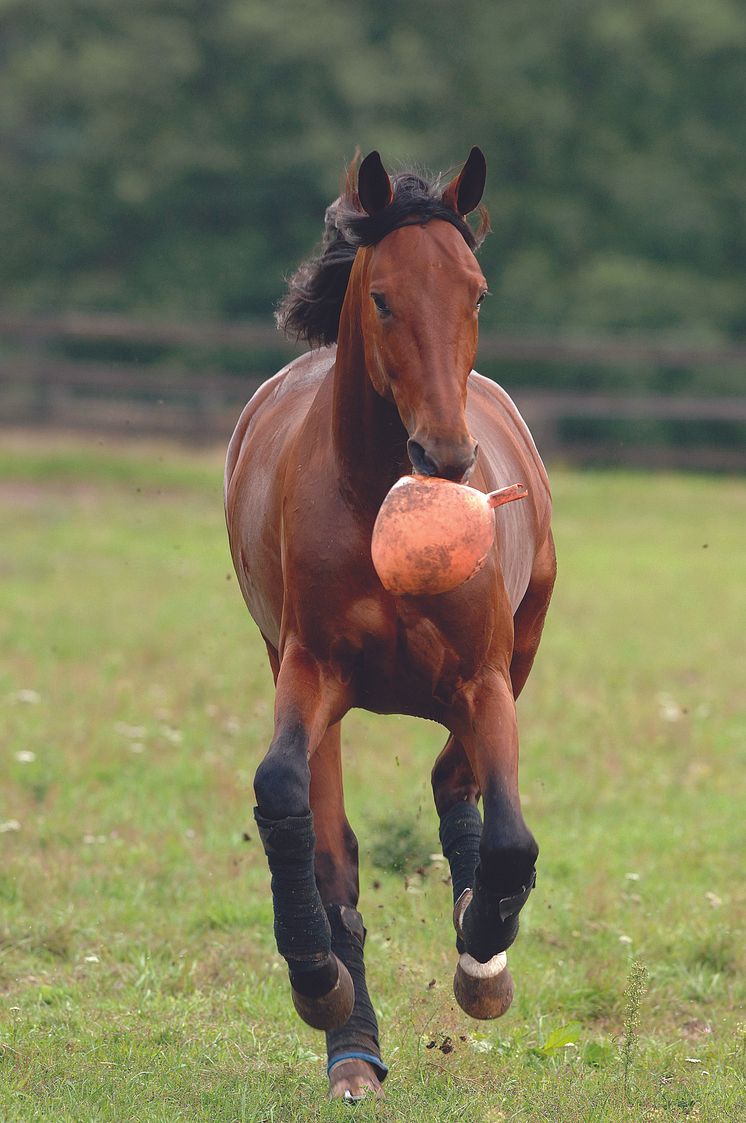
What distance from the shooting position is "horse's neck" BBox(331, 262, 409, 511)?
3.86m

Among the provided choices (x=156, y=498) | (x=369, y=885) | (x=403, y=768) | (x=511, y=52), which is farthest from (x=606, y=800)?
(x=511, y=52)

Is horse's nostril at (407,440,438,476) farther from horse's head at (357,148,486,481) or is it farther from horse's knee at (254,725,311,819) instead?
horse's knee at (254,725,311,819)

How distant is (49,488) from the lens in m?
18.0

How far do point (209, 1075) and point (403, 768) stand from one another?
3.42 m

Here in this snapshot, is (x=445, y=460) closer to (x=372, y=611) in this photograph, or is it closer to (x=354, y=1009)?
(x=372, y=611)

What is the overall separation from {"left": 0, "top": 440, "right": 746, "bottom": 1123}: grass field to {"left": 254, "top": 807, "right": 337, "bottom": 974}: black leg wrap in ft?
1.26

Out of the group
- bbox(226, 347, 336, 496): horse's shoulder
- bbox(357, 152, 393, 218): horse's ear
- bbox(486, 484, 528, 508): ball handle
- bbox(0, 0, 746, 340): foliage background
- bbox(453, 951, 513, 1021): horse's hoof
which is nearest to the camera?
bbox(357, 152, 393, 218): horse's ear

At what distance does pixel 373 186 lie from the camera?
3.64 metres

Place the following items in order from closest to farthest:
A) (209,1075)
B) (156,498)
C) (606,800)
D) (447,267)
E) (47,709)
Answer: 1. (447,267)
2. (209,1075)
3. (606,800)
4. (47,709)
5. (156,498)

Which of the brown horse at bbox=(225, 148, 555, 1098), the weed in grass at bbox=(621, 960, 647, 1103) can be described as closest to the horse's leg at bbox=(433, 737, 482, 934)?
the brown horse at bbox=(225, 148, 555, 1098)

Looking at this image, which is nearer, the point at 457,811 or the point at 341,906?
the point at 341,906

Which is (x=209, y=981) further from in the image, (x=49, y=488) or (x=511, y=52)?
(x=511, y=52)

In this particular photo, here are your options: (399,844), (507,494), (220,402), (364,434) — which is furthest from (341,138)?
(507,494)

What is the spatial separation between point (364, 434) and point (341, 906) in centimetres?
132
